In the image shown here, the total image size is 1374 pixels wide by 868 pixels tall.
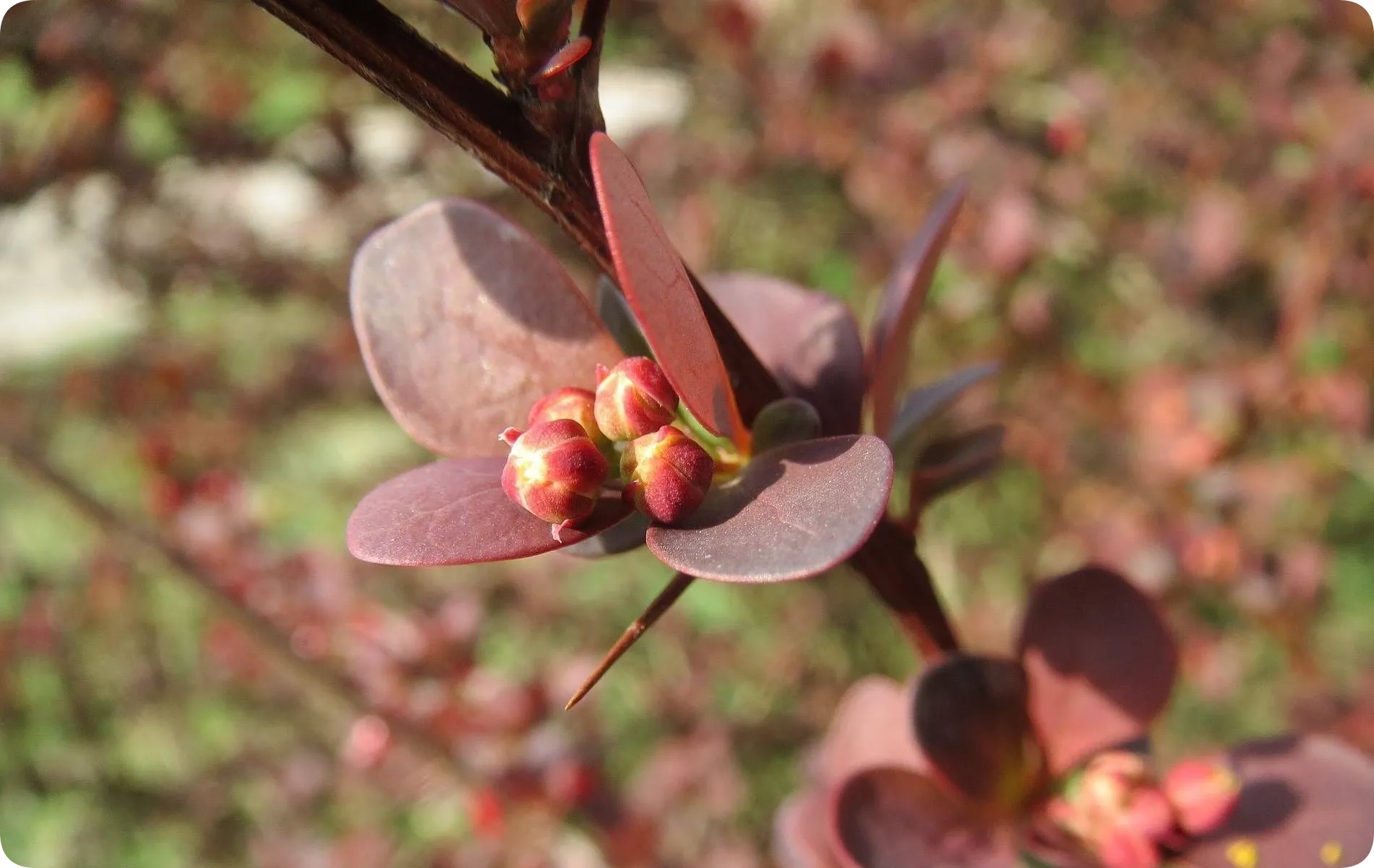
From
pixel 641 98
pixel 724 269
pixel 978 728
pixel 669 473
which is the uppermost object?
pixel 669 473

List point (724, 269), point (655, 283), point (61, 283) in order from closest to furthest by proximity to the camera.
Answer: point (655, 283), point (724, 269), point (61, 283)

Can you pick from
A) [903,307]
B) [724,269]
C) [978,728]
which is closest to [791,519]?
[903,307]

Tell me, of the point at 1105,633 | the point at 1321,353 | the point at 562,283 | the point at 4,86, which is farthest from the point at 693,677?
the point at 4,86

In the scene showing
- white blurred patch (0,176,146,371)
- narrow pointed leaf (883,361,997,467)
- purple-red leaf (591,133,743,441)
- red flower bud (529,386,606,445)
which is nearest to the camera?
purple-red leaf (591,133,743,441)

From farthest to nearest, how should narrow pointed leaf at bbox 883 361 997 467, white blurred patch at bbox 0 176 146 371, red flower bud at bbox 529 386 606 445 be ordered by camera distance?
white blurred patch at bbox 0 176 146 371, narrow pointed leaf at bbox 883 361 997 467, red flower bud at bbox 529 386 606 445

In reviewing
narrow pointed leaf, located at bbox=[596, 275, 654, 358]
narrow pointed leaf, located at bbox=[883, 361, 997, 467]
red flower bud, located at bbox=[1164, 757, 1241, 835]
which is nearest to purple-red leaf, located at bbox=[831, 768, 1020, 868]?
red flower bud, located at bbox=[1164, 757, 1241, 835]

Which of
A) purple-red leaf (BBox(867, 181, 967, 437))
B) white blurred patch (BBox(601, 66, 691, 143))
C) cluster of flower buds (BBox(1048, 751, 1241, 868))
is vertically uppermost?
purple-red leaf (BBox(867, 181, 967, 437))

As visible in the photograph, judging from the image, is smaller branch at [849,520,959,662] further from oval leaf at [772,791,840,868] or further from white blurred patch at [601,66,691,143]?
white blurred patch at [601,66,691,143]

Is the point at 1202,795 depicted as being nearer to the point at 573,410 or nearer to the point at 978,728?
the point at 978,728
